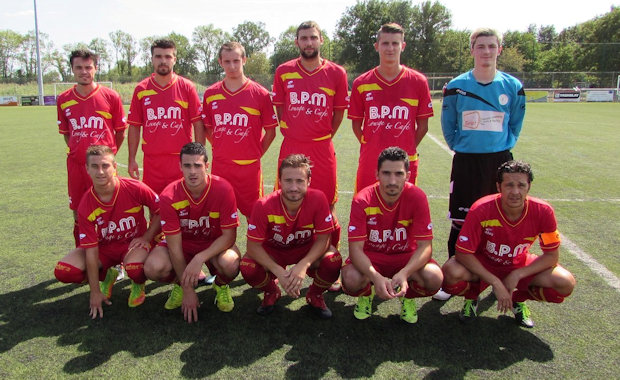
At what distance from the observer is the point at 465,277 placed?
9.93 feet

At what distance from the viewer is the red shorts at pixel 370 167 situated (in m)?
3.67

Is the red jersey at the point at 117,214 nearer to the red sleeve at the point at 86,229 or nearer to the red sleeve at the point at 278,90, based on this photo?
the red sleeve at the point at 86,229

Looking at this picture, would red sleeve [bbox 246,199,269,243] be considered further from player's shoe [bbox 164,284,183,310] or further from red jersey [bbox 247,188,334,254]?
player's shoe [bbox 164,284,183,310]

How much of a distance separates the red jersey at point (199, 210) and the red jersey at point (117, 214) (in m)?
0.31

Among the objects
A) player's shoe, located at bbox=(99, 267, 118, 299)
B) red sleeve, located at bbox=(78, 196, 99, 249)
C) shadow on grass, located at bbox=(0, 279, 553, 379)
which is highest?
red sleeve, located at bbox=(78, 196, 99, 249)

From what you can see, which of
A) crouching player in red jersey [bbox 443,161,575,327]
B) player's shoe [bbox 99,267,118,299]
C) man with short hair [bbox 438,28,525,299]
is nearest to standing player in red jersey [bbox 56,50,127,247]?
player's shoe [bbox 99,267,118,299]

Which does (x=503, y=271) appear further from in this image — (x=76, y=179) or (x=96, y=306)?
(x=76, y=179)

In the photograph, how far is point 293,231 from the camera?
326 centimetres

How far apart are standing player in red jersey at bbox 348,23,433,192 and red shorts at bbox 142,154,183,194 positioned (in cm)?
162

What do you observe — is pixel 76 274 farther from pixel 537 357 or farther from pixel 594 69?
pixel 594 69

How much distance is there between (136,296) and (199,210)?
0.77m

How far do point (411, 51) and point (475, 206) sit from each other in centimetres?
6118

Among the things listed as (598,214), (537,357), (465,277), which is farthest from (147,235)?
(598,214)

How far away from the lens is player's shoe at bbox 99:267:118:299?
11.4ft
